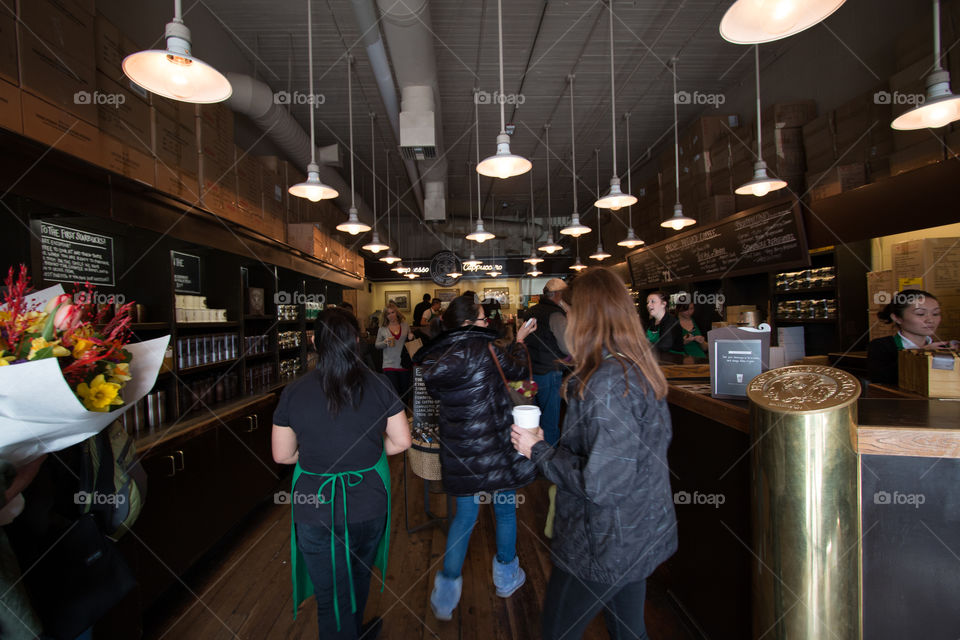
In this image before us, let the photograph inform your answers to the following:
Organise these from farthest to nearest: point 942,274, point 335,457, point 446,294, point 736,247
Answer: point 446,294
point 736,247
point 942,274
point 335,457

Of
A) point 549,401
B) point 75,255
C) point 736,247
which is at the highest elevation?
point 736,247

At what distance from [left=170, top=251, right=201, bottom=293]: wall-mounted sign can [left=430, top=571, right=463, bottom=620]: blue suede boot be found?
2.95 metres

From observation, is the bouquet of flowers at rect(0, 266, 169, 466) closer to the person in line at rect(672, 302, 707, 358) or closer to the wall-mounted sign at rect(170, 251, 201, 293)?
the wall-mounted sign at rect(170, 251, 201, 293)

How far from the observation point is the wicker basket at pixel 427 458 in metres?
2.75

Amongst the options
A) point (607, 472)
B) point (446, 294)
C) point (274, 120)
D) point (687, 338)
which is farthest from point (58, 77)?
point (446, 294)

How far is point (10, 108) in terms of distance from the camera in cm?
169

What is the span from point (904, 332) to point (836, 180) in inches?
79.7

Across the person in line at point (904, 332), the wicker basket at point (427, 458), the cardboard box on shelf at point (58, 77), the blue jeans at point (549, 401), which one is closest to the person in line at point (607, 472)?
the wicker basket at point (427, 458)

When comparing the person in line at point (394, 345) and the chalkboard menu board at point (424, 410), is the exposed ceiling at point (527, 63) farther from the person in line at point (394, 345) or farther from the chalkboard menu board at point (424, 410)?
the chalkboard menu board at point (424, 410)

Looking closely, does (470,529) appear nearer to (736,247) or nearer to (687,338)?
(687,338)

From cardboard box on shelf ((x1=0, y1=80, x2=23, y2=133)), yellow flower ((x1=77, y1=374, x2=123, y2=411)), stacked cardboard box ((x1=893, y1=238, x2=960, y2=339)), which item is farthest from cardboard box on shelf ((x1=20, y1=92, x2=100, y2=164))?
stacked cardboard box ((x1=893, y1=238, x2=960, y2=339))

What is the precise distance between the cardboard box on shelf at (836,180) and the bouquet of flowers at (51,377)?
5.26 meters

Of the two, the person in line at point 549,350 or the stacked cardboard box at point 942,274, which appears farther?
the person in line at point 549,350

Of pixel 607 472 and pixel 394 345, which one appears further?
pixel 394 345
